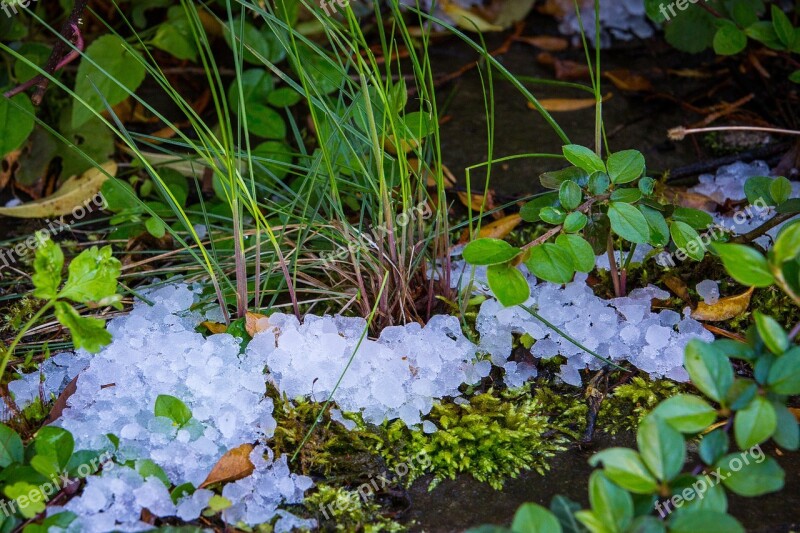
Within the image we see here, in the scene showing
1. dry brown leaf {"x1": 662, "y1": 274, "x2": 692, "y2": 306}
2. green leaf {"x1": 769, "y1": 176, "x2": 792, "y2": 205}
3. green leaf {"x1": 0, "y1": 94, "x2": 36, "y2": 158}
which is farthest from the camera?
green leaf {"x1": 0, "y1": 94, "x2": 36, "y2": 158}

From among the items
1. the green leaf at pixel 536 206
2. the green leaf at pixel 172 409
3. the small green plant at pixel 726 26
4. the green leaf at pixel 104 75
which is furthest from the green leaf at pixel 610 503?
the green leaf at pixel 104 75

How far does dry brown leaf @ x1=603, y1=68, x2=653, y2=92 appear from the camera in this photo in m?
2.39

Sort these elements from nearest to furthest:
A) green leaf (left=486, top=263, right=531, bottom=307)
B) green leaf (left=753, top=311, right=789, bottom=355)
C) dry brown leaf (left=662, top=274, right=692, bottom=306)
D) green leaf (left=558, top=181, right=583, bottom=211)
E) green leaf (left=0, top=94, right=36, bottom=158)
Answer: green leaf (left=753, top=311, right=789, bottom=355)
green leaf (left=486, top=263, right=531, bottom=307)
green leaf (left=558, top=181, right=583, bottom=211)
dry brown leaf (left=662, top=274, right=692, bottom=306)
green leaf (left=0, top=94, right=36, bottom=158)

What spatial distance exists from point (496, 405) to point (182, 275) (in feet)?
2.57

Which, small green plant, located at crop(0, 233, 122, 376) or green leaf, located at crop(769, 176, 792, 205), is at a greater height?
green leaf, located at crop(769, 176, 792, 205)

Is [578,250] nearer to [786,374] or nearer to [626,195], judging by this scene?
[626,195]

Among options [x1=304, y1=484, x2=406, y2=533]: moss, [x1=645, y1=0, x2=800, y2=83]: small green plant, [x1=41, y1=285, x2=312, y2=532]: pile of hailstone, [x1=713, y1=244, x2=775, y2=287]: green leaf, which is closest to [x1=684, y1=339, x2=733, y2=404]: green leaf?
[x1=713, y1=244, x2=775, y2=287]: green leaf

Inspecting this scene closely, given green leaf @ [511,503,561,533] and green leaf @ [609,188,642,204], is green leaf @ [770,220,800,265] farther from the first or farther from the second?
green leaf @ [511,503,561,533]

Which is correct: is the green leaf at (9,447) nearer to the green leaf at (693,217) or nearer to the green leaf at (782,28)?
the green leaf at (693,217)

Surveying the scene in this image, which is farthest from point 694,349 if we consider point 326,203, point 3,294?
point 3,294

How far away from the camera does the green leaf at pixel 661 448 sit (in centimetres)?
98

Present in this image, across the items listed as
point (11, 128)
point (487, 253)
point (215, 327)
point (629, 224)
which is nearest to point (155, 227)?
point (215, 327)

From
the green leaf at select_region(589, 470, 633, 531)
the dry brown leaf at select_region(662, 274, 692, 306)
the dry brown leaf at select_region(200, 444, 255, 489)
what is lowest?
the dry brown leaf at select_region(200, 444, 255, 489)

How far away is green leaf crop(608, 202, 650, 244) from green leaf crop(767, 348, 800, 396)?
35 centimetres
